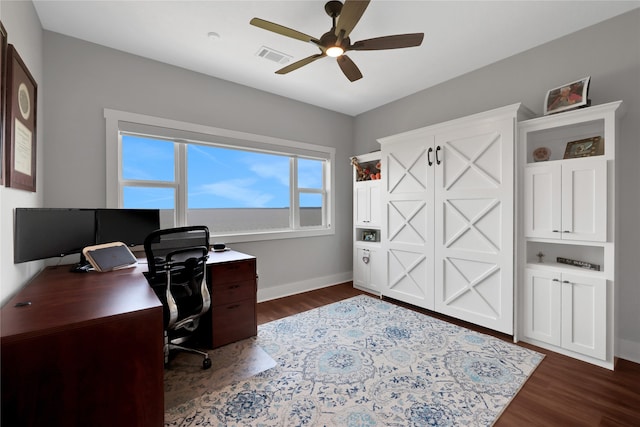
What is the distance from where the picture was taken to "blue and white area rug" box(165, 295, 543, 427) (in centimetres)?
166

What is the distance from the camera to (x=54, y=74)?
2.42 meters

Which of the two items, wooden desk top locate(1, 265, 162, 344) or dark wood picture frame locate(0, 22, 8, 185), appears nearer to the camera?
wooden desk top locate(1, 265, 162, 344)

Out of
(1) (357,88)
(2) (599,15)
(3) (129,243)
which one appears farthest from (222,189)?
(2) (599,15)

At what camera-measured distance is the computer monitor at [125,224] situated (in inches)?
87.7

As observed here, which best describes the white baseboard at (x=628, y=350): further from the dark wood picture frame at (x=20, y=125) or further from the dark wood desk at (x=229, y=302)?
the dark wood picture frame at (x=20, y=125)

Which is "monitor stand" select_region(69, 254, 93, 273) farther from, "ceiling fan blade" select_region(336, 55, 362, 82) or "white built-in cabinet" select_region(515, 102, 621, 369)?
"white built-in cabinet" select_region(515, 102, 621, 369)

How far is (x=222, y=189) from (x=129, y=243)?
1296 mm

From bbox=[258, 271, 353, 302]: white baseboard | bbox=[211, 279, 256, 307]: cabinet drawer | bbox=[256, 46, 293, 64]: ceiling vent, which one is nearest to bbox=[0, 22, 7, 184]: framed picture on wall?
bbox=[211, 279, 256, 307]: cabinet drawer

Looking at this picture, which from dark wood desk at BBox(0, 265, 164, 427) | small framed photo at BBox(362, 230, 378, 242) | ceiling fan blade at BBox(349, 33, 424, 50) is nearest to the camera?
dark wood desk at BBox(0, 265, 164, 427)

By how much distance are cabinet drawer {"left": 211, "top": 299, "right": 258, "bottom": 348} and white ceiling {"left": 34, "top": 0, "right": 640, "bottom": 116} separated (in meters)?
2.49

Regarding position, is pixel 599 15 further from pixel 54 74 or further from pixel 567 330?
pixel 54 74

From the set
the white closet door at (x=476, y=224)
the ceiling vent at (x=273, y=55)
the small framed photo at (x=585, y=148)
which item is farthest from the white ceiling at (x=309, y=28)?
the small framed photo at (x=585, y=148)

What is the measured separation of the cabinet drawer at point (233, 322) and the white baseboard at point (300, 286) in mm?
1015

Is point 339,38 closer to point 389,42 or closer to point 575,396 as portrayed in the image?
point 389,42
